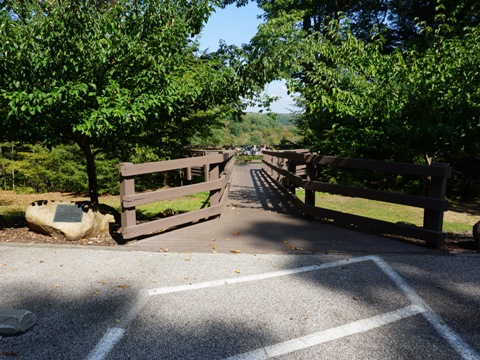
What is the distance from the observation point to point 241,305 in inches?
131

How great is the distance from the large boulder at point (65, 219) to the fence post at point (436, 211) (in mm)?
5120

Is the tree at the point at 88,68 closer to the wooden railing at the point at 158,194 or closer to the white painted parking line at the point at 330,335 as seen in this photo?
the wooden railing at the point at 158,194

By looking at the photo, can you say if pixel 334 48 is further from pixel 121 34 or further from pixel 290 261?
pixel 290 261

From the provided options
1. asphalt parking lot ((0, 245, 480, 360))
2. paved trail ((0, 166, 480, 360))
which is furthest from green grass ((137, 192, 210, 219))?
asphalt parking lot ((0, 245, 480, 360))

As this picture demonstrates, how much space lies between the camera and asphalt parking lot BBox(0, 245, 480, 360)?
8.66 ft

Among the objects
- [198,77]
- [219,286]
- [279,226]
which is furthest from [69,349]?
[198,77]

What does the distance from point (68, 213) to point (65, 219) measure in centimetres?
10

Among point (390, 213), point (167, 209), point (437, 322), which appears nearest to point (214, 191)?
point (167, 209)

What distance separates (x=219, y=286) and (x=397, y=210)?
8.12 m

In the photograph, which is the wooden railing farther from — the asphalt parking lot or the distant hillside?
the distant hillside

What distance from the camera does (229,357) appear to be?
253 cm

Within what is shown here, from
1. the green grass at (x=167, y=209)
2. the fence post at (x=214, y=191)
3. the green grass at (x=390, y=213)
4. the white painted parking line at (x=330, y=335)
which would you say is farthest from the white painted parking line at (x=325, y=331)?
the green grass at (x=167, y=209)

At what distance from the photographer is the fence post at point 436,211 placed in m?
4.78

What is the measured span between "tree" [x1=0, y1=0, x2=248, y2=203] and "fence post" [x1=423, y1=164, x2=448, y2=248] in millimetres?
3981
